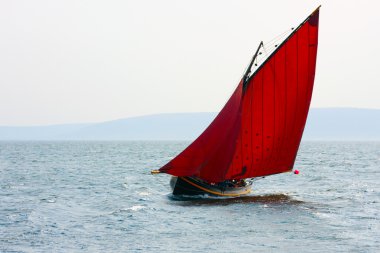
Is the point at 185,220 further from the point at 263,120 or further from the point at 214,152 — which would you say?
the point at 263,120

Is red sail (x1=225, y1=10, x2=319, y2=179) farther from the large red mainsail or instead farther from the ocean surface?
the ocean surface

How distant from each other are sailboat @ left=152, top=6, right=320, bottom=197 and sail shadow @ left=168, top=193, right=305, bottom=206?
1.89 ft

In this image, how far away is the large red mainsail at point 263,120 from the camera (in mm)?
41625

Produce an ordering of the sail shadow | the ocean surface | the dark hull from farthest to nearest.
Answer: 1. the dark hull
2. the sail shadow
3. the ocean surface

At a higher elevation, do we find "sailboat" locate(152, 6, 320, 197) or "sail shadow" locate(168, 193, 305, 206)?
"sailboat" locate(152, 6, 320, 197)

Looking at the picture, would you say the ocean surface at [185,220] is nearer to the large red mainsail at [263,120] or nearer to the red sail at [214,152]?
the red sail at [214,152]

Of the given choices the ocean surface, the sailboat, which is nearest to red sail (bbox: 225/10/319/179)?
the sailboat

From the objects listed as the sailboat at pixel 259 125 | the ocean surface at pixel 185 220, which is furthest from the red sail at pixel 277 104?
the ocean surface at pixel 185 220

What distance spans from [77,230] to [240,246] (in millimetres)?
9620

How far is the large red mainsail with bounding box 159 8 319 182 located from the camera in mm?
41625

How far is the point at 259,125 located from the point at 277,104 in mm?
1992

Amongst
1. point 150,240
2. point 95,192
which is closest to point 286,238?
point 150,240

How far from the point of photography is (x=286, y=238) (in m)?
30.8

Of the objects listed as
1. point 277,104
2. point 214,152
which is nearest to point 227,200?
point 214,152
